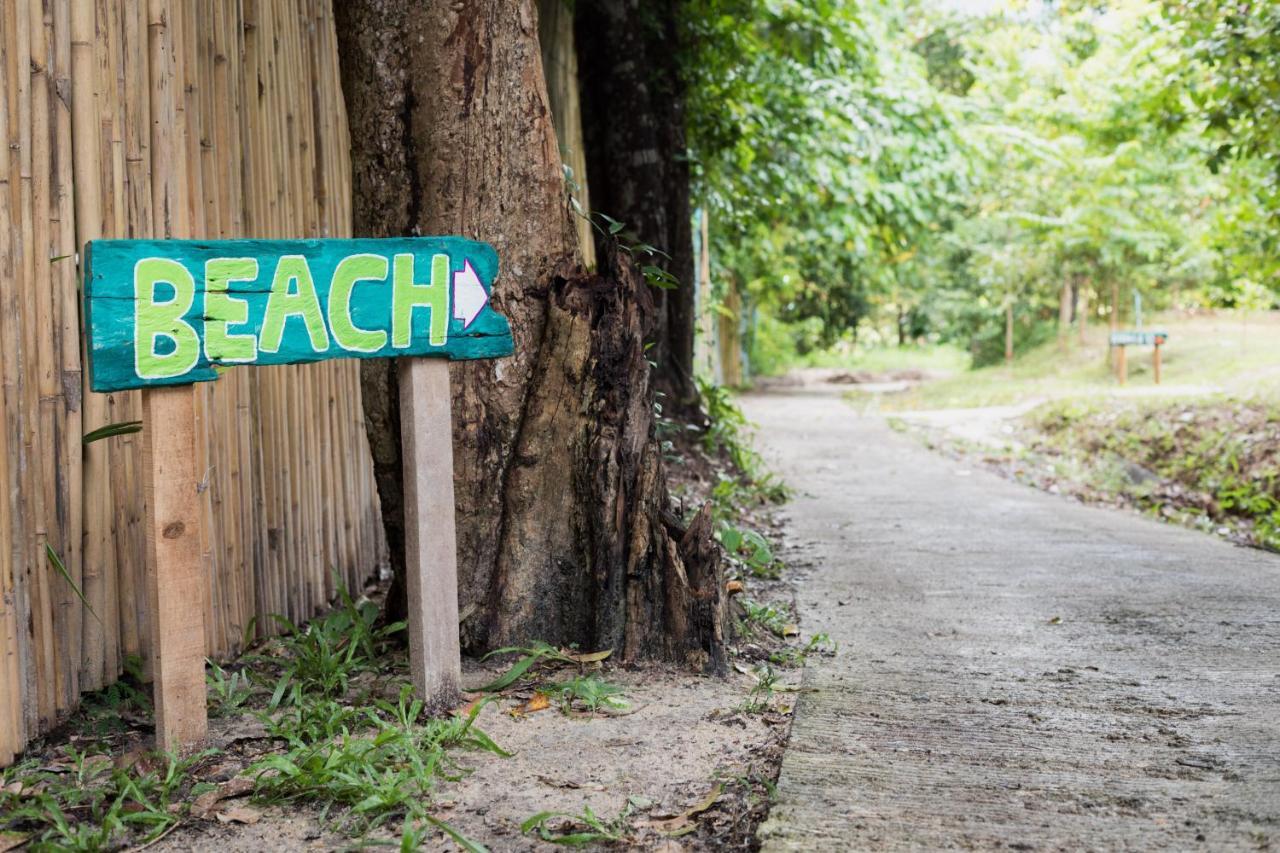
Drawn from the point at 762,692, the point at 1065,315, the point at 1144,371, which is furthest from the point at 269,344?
the point at 1065,315

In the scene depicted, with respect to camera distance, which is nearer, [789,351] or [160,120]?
[160,120]

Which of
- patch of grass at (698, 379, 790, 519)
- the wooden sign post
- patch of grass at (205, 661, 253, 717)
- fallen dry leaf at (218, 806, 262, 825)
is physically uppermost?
the wooden sign post

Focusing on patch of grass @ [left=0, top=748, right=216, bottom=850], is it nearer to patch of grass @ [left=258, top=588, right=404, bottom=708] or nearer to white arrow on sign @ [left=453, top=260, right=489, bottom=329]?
patch of grass @ [left=258, top=588, right=404, bottom=708]

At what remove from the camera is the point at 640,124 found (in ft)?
23.0

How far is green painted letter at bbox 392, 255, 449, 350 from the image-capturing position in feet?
9.70

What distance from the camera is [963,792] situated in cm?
254

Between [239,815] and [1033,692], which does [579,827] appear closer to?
[239,815]

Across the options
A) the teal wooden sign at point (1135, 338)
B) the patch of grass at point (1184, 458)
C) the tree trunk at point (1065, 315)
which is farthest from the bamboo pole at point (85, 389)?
the tree trunk at point (1065, 315)

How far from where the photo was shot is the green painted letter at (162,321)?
258 centimetres

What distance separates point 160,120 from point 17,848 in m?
1.93

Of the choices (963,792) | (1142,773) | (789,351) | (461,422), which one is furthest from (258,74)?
(789,351)

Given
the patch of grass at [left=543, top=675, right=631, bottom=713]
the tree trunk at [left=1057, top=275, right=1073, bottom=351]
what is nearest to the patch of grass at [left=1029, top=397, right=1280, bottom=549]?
the patch of grass at [left=543, top=675, right=631, bottom=713]

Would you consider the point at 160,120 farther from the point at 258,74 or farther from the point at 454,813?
the point at 454,813

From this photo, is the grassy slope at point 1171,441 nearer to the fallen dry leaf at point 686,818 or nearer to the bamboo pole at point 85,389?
the fallen dry leaf at point 686,818
